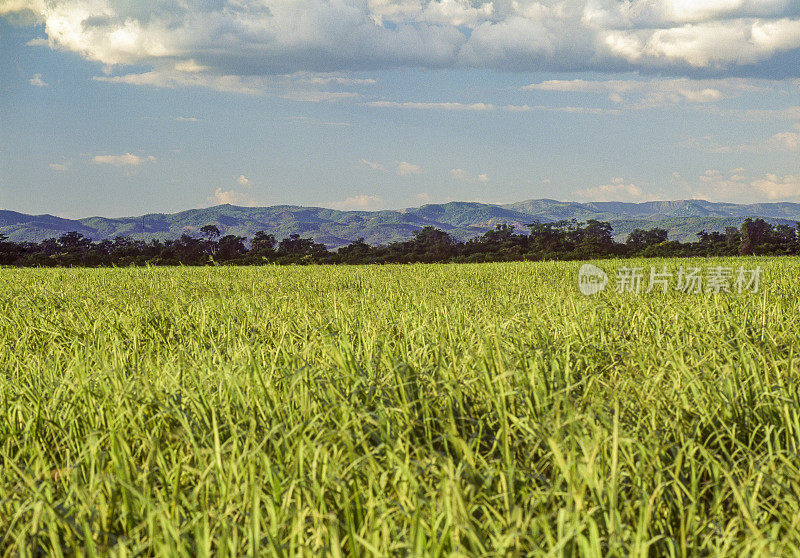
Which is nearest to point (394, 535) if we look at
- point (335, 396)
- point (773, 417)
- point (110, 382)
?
point (335, 396)

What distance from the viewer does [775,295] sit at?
6.46 metres

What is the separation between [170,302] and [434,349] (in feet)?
15.9

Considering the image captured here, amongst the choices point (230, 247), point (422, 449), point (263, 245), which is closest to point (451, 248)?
point (263, 245)

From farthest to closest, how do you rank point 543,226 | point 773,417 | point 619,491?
point 543,226 < point 773,417 < point 619,491

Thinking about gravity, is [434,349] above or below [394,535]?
above

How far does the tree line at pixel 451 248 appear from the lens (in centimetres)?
3203

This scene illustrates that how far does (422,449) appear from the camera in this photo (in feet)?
6.66

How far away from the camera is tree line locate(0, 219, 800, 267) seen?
3203 centimetres

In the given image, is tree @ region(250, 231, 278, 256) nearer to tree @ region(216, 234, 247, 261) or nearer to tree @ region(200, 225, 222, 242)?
tree @ region(216, 234, 247, 261)

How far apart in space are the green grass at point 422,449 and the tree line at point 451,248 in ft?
85.4

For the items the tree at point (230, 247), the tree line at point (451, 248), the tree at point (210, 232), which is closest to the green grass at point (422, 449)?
the tree line at point (451, 248)

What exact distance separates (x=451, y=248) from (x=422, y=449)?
35.5 metres

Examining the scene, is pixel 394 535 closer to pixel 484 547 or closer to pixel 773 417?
pixel 484 547

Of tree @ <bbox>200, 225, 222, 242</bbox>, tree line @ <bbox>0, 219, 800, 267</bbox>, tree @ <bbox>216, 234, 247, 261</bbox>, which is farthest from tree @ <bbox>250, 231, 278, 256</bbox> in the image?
tree @ <bbox>200, 225, 222, 242</bbox>
